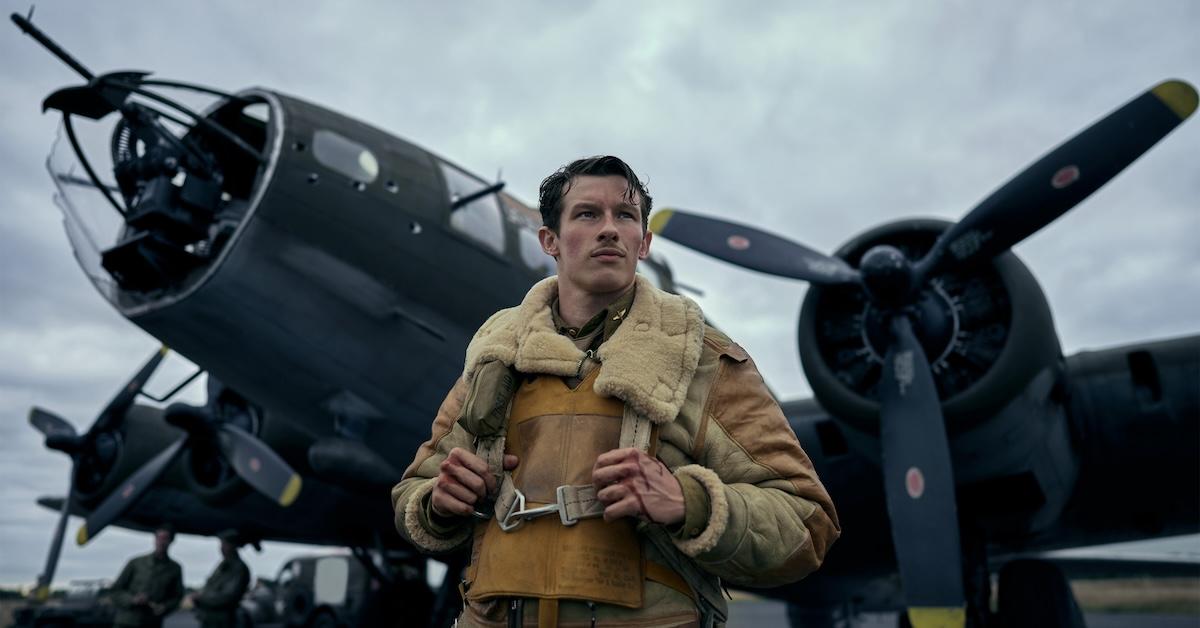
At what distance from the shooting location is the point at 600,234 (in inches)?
70.3

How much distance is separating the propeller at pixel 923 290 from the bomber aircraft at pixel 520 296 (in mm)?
16

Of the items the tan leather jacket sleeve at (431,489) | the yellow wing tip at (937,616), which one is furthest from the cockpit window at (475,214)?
the tan leather jacket sleeve at (431,489)

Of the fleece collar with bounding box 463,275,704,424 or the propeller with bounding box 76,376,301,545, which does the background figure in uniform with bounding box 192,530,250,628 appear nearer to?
the propeller with bounding box 76,376,301,545

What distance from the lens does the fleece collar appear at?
1.64 m

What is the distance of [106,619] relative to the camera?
12367 mm

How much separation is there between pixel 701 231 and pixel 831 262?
4.09ft

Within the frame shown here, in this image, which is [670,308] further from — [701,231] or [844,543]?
[844,543]

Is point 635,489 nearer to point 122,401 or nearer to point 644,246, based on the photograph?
point 644,246

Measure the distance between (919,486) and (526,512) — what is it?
5.44 m

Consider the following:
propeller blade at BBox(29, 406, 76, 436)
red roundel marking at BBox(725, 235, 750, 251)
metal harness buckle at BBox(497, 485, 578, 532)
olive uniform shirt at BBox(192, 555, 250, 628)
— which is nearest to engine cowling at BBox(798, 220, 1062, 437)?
red roundel marking at BBox(725, 235, 750, 251)

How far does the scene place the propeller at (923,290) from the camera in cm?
615

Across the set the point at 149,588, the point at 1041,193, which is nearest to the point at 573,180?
the point at 1041,193

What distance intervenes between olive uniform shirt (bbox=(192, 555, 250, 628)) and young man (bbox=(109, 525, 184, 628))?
12.5 inches

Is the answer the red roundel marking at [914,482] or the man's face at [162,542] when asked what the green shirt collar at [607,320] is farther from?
the man's face at [162,542]
